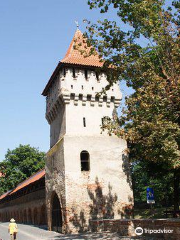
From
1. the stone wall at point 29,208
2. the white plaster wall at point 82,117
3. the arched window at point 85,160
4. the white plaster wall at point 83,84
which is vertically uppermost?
the white plaster wall at point 83,84

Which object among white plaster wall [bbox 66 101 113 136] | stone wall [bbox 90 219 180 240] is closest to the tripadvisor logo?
stone wall [bbox 90 219 180 240]

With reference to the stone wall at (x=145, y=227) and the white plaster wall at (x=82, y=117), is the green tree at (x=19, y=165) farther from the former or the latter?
the stone wall at (x=145, y=227)

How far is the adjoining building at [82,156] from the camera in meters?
17.4

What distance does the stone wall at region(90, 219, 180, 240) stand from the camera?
34.7ft

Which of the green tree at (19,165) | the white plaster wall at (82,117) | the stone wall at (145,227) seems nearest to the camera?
the stone wall at (145,227)

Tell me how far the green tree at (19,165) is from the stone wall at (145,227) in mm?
31299

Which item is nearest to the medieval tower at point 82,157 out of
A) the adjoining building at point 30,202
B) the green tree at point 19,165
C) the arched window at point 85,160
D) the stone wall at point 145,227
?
the arched window at point 85,160

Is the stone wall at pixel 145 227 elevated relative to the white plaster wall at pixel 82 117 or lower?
lower

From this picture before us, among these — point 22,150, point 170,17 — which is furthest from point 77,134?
point 22,150

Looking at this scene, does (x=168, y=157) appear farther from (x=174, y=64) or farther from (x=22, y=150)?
(x=22, y=150)

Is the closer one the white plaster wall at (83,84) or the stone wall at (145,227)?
the stone wall at (145,227)

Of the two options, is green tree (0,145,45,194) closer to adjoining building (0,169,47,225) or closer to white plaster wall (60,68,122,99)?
adjoining building (0,169,47,225)

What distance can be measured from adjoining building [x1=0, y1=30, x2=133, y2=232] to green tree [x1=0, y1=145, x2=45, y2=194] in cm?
2572

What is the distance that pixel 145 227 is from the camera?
1247 cm
